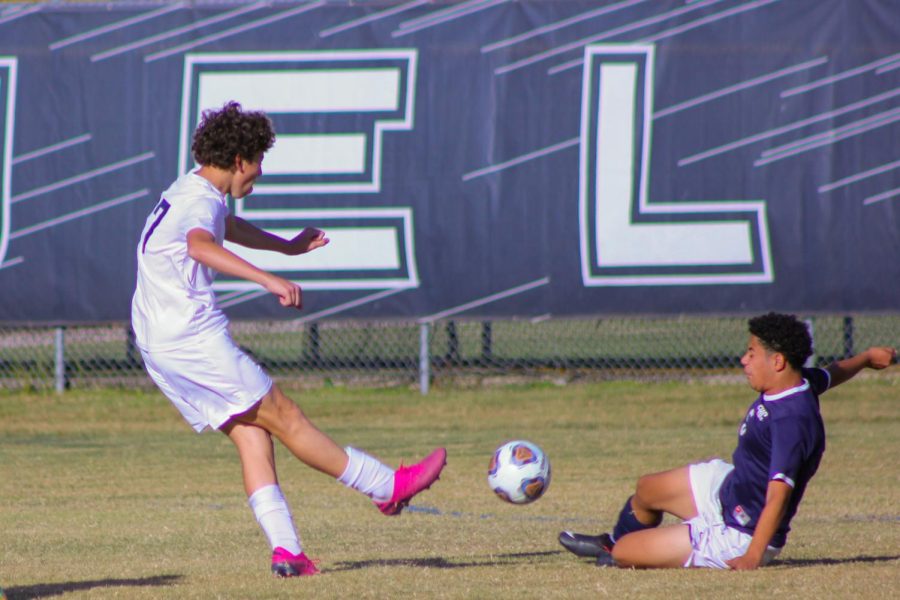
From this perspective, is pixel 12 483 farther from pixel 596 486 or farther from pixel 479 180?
pixel 479 180

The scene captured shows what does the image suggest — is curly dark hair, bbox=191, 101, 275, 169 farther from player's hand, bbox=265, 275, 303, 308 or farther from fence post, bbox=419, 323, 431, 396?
fence post, bbox=419, 323, 431, 396

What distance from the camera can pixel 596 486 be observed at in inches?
364

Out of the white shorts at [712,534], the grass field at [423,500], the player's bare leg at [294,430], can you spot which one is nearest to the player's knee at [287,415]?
the player's bare leg at [294,430]

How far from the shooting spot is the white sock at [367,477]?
5.50 metres

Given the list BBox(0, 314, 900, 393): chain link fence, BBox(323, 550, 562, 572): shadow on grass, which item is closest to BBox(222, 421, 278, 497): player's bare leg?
BBox(323, 550, 562, 572): shadow on grass

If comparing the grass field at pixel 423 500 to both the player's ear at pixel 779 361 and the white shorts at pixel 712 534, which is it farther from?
the player's ear at pixel 779 361

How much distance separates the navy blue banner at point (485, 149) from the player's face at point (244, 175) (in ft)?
25.1

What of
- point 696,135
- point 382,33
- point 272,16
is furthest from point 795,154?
point 272,16

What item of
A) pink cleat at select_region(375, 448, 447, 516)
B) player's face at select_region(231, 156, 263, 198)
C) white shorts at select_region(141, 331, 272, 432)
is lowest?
pink cleat at select_region(375, 448, 447, 516)

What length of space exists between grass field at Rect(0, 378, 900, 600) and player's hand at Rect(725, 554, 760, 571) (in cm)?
7

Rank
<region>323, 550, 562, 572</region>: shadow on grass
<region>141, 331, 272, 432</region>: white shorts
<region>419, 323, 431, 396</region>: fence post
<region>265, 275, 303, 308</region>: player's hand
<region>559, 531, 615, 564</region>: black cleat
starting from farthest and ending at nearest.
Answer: <region>419, 323, 431, 396</region>: fence post < <region>559, 531, 615, 564</region>: black cleat < <region>323, 550, 562, 572</region>: shadow on grass < <region>141, 331, 272, 432</region>: white shorts < <region>265, 275, 303, 308</region>: player's hand

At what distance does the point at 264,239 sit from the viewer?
5941mm

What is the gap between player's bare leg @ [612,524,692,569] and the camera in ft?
18.8

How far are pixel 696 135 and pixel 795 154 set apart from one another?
1.01 metres
